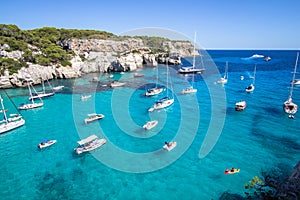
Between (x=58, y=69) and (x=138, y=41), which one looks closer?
(x=58, y=69)

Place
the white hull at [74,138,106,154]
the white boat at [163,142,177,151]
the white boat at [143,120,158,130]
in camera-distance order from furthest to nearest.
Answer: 1. the white boat at [143,120,158,130]
2. the white boat at [163,142,177,151]
3. the white hull at [74,138,106,154]

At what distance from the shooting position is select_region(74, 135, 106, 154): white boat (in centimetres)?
2730

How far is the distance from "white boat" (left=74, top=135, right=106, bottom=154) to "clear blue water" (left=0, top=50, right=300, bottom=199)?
0.82 meters

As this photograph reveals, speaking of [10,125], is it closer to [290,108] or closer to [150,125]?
[150,125]

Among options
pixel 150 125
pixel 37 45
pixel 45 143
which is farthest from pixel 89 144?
pixel 37 45

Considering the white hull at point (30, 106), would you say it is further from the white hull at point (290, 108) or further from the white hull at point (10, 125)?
the white hull at point (290, 108)

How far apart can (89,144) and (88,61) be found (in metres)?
69.1

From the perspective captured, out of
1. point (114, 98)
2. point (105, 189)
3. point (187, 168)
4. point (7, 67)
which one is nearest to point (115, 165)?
point (105, 189)

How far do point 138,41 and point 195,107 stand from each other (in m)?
96.3

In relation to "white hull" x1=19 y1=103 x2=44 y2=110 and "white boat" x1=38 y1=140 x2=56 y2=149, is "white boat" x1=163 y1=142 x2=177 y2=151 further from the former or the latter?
"white hull" x1=19 y1=103 x2=44 y2=110

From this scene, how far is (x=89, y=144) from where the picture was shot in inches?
1128

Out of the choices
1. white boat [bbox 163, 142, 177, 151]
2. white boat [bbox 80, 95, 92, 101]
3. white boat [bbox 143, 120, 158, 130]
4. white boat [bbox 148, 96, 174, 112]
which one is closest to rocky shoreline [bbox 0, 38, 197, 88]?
white boat [bbox 80, 95, 92, 101]

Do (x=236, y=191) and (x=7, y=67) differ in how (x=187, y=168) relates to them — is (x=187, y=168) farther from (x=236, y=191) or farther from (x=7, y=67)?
(x=7, y=67)

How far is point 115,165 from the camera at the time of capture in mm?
24969
